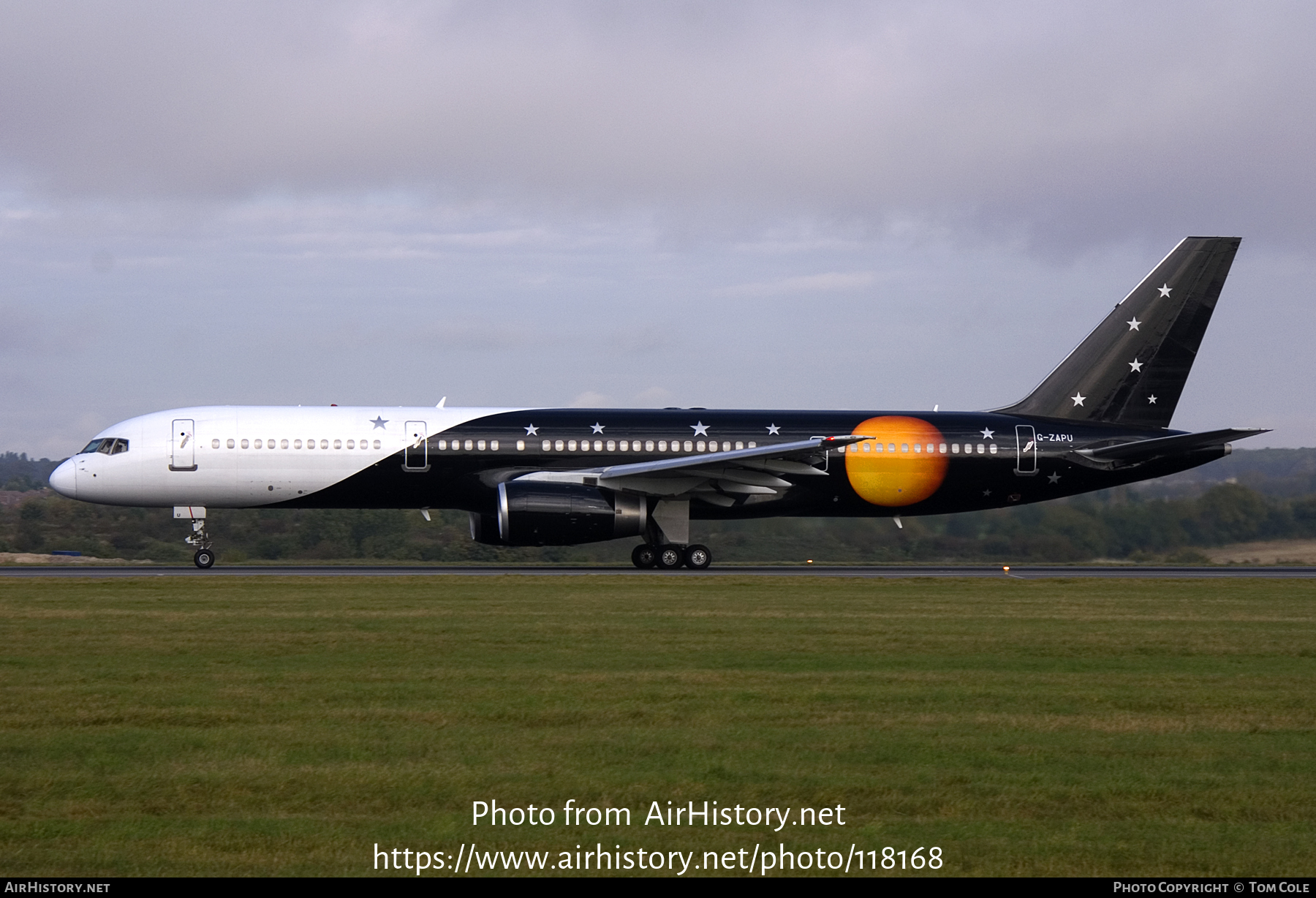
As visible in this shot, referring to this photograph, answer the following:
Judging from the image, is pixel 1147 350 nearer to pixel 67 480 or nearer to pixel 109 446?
pixel 109 446

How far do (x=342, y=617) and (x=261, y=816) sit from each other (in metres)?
11.4

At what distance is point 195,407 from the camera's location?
3253 centimetres

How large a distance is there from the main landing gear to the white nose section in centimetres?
1312

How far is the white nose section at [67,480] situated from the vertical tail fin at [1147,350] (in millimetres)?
22695

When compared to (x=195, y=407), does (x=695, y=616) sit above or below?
below

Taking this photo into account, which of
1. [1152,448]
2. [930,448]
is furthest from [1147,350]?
[930,448]

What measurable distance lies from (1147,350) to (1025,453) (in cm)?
440

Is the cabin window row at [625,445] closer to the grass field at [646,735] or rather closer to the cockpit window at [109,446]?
the cockpit window at [109,446]

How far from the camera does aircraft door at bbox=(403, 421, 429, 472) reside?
105 feet

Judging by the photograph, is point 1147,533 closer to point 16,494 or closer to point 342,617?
point 342,617

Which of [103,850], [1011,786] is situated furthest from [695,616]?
[103,850]

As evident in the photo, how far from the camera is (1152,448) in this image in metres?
33.8

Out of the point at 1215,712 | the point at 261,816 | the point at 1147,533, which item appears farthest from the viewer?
the point at 1147,533

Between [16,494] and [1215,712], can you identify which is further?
[16,494]
